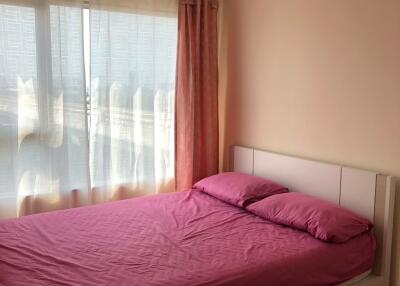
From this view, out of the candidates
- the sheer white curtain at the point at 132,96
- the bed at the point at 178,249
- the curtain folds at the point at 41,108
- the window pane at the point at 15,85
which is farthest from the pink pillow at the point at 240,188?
the window pane at the point at 15,85

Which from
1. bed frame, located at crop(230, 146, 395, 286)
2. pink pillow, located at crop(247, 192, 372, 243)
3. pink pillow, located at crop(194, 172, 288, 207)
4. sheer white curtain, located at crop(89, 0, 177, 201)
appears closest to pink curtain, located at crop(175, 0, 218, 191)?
sheer white curtain, located at crop(89, 0, 177, 201)

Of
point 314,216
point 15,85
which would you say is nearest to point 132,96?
point 15,85

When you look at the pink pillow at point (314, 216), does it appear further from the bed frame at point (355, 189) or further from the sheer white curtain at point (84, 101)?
the sheer white curtain at point (84, 101)

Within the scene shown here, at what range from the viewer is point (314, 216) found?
229 cm

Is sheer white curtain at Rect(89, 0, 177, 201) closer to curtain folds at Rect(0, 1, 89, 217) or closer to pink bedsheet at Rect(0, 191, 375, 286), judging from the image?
curtain folds at Rect(0, 1, 89, 217)

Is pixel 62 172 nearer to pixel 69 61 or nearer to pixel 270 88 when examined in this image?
pixel 69 61

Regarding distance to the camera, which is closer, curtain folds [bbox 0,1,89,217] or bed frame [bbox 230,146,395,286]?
bed frame [bbox 230,146,395,286]

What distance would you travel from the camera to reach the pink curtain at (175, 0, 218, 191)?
3.41 meters

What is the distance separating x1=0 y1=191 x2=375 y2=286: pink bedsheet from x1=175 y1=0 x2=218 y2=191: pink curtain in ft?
2.78

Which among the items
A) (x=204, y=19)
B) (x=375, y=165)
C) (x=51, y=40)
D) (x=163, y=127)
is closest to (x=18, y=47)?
(x=51, y=40)

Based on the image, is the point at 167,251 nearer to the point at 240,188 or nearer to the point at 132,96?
the point at 240,188

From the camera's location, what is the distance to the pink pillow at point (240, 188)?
2812mm

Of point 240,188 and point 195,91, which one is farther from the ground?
point 195,91

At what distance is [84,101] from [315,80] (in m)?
1.77
